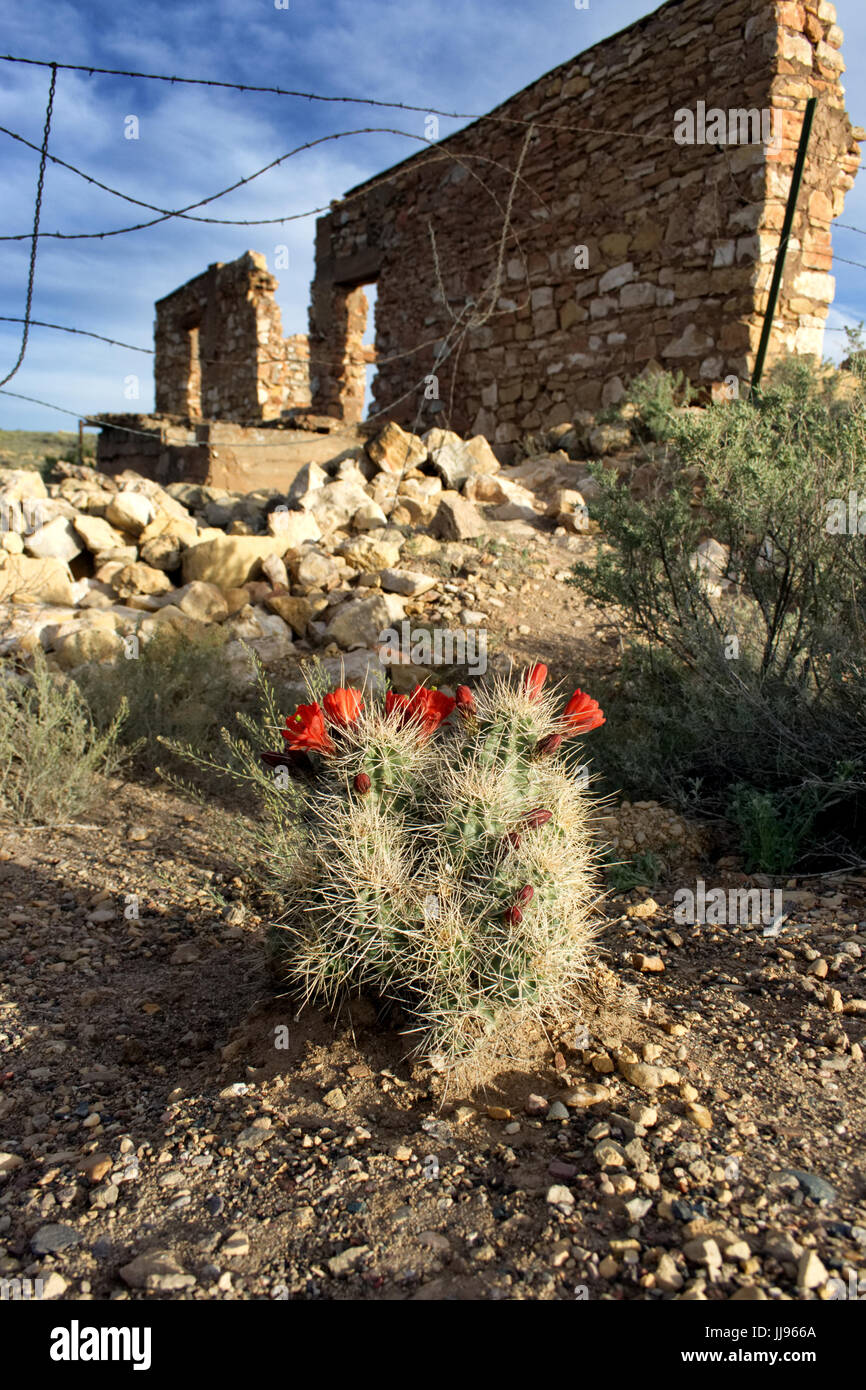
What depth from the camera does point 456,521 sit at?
7.00 m

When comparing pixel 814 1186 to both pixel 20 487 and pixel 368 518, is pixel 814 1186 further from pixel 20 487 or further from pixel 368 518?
pixel 20 487

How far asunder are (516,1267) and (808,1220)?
516mm

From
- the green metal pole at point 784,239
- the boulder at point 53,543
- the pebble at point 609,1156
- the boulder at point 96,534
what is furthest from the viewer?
the green metal pole at point 784,239

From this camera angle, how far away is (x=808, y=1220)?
61.6 inches

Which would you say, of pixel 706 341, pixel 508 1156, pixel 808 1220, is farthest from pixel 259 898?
pixel 706 341

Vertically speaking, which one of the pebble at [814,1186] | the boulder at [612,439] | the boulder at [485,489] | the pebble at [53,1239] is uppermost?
the boulder at [612,439]

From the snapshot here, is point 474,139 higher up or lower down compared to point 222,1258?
higher up

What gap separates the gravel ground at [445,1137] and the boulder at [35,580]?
3.74 m

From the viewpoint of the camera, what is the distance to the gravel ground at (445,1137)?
1.52m

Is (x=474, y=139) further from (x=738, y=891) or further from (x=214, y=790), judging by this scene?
(x=738, y=891)

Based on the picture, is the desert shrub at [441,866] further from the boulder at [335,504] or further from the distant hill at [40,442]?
the distant hill at [40,442]

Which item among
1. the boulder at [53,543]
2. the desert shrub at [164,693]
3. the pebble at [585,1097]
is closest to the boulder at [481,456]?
the boulder at [53,543]

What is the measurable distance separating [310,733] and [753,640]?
9.33 feet

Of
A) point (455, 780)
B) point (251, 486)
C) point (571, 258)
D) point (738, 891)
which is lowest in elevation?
point (738, 891)
